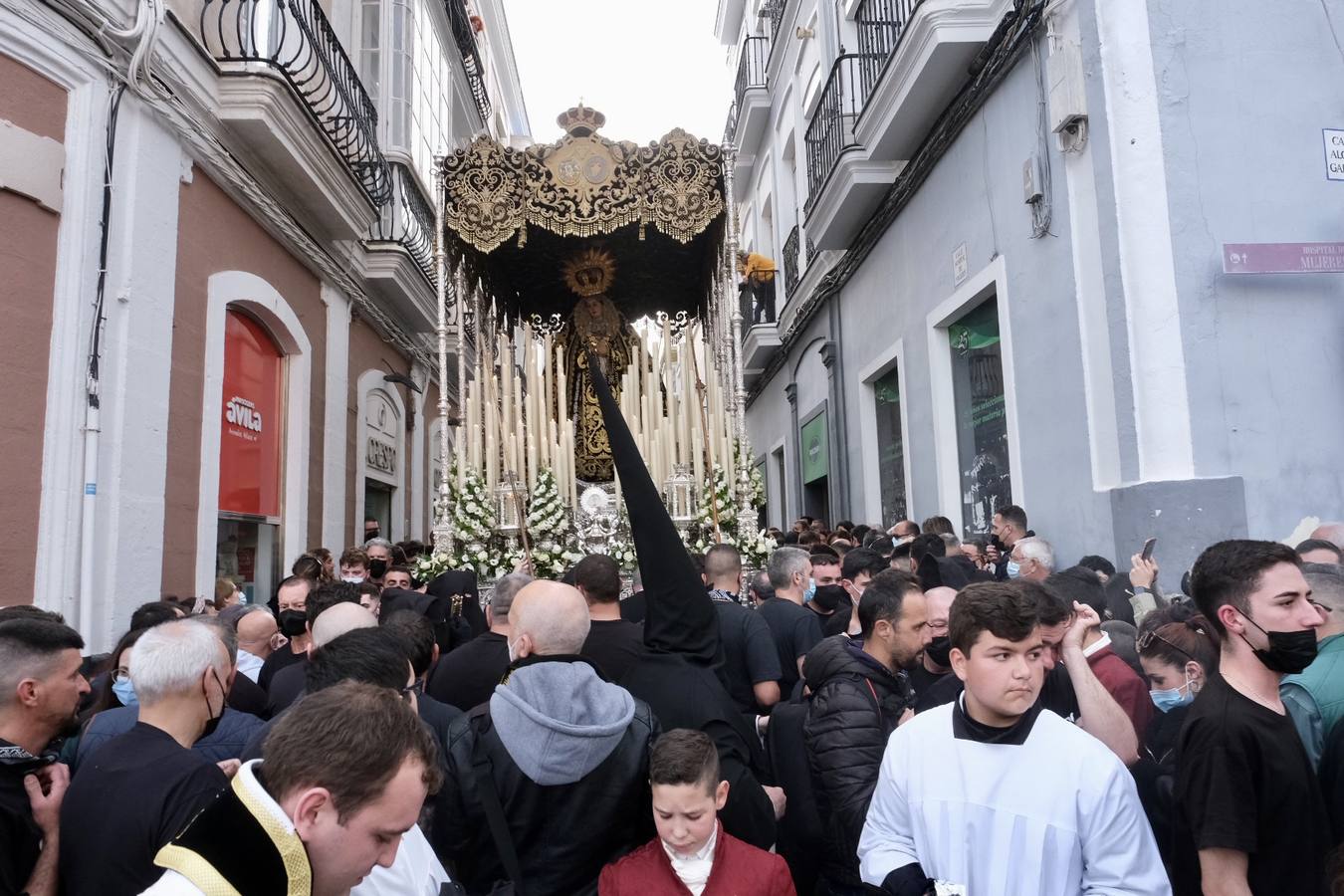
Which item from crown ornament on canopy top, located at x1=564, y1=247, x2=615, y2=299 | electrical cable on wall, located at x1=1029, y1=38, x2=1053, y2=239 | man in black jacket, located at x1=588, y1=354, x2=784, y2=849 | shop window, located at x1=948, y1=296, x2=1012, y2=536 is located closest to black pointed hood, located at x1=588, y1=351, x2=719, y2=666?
man in black jacket, located at x1=588, y1=354, x2=784, y2=849

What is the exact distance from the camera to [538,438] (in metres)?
7.05

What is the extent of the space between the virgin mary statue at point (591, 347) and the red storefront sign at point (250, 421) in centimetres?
271

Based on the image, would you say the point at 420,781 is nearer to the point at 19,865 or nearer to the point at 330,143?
the point at 19,865

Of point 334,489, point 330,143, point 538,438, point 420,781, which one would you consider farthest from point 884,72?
point 420,781

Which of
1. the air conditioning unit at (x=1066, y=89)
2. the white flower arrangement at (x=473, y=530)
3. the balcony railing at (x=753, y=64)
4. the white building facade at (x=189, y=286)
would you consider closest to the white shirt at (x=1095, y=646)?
the air conditioning unit at (x=1066, y=89)

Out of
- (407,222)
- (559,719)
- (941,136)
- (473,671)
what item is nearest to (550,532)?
(473,671)

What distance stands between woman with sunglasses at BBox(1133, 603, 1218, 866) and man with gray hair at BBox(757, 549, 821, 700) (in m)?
1.52

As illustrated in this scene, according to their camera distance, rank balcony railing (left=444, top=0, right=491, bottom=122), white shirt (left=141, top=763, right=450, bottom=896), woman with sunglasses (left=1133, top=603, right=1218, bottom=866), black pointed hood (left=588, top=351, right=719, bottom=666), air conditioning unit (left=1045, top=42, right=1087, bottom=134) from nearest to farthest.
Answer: white shirt (left=141, top=763, right=450, bottom=896) → woman with sunglasses (left=1133, top=603, right=1218, bottom=866) → black pointed hood (left=588, top=351, right=719, bottom=666) → air conditioning unit (left=1045, top=42, right=1087, bottom=134) → balcony railing (left=444, top=0, right=491, bottom=122)

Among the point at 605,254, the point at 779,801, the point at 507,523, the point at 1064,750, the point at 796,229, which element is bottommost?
the point at 779,801

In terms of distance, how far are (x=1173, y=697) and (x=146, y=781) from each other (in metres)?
2.68

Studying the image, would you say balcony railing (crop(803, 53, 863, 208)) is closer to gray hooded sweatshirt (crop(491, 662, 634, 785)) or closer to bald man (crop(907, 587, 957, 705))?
bald man (crop(907, 587, 957, 705))

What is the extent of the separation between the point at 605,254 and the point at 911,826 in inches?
271

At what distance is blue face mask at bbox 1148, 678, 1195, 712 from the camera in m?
2.66

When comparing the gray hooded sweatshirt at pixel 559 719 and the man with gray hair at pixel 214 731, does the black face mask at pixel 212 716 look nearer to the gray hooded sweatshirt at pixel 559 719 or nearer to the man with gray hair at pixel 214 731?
the man with gray hair at pixel 214 731
